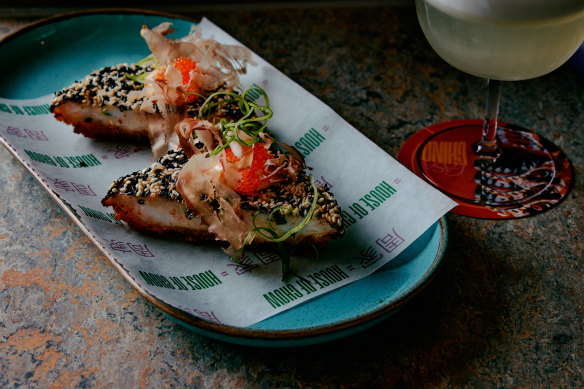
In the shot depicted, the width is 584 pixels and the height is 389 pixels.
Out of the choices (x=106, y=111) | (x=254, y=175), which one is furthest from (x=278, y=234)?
(x=106, y=111)

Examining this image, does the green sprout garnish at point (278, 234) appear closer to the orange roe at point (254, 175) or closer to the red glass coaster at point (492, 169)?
the orange roe at point (254, 175)

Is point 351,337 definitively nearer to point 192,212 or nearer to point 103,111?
point 192,212

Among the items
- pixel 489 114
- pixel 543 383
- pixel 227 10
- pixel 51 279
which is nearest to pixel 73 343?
pixel 51 279

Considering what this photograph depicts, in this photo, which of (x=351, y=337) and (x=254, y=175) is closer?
(x=351, y=337)

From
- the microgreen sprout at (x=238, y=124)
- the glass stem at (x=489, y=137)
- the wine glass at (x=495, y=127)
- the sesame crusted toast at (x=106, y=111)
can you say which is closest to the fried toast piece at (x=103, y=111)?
the sesame crusted toast at (x=106, y=111)

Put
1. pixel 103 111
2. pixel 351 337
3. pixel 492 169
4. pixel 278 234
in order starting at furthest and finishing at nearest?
1. pixel 103 111
2. pixel 492 169
3. pixel 278 234
4. pixel 351 337

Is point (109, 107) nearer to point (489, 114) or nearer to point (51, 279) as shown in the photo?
point (51, 279)
